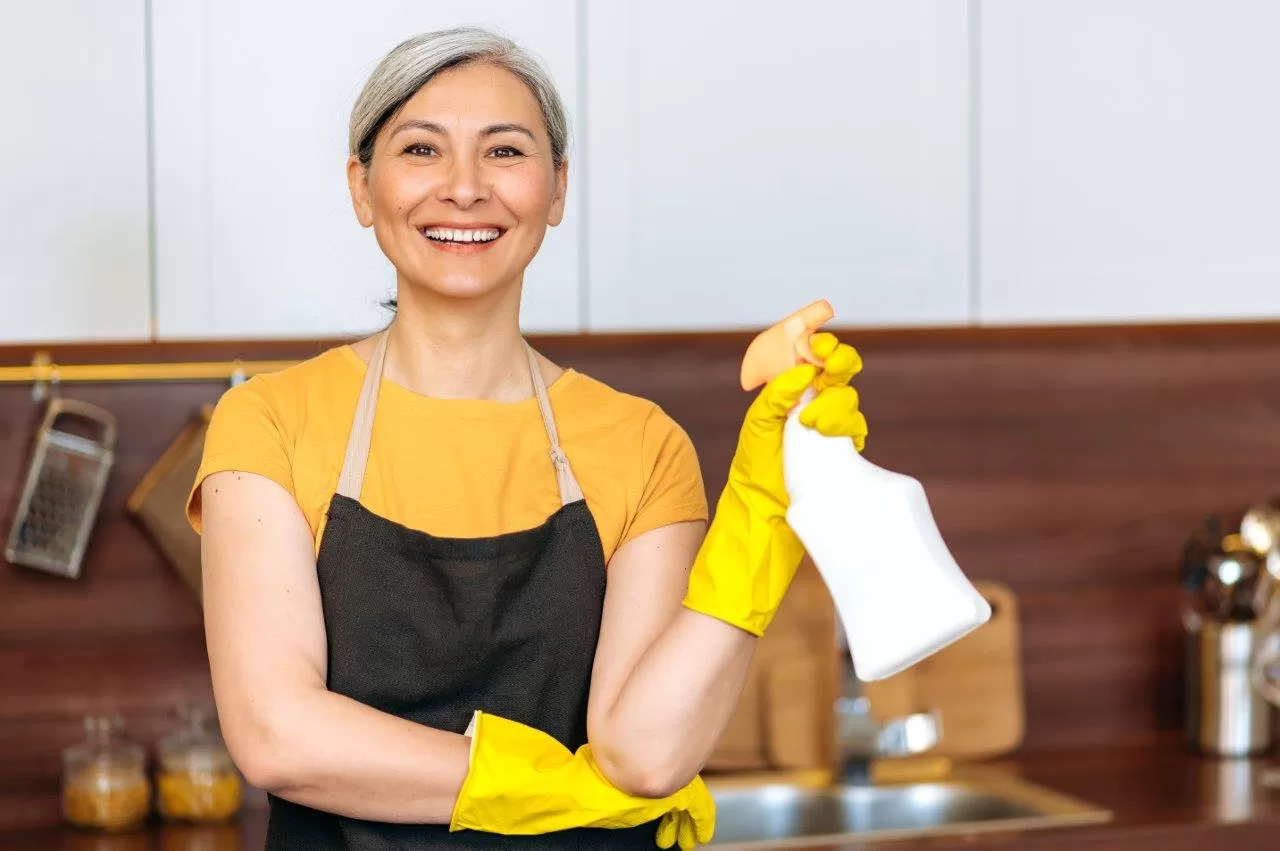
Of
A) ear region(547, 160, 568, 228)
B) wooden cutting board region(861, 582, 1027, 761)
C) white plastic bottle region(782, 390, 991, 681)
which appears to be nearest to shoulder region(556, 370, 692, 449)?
ear region(547, 160, 568, 228)

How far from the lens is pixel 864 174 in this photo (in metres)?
2.13

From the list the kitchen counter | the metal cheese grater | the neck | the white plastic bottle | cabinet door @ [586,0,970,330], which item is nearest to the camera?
the white plastic bottle

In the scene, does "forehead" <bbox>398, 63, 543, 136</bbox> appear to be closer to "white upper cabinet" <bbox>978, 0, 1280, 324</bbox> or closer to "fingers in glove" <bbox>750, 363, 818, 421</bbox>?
"fingers in glove" <bbox>750, 363, 818, 421</bbox>

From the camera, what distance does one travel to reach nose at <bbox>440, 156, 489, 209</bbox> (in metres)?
1.20

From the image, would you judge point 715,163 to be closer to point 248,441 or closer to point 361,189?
point 361,189

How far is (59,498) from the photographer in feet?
6.37

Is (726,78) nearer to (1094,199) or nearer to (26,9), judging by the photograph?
(1094,199)

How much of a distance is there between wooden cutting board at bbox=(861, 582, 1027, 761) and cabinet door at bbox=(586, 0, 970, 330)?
0.45m

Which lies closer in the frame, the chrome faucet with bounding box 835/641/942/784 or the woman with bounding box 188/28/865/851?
the woman with bounding box 188/28/865/851

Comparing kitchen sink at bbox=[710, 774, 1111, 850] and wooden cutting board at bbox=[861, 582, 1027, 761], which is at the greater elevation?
wooden cutting board at bbox=[861, 582, 1027, 761]

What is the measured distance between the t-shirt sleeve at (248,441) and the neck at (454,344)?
0.36ft

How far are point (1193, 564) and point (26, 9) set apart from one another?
1.67 metres

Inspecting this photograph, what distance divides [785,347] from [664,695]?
0.84ft

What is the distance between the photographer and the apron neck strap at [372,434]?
48.7 inches
